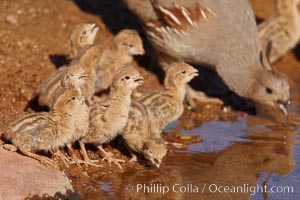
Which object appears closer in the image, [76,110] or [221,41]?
[76,110]

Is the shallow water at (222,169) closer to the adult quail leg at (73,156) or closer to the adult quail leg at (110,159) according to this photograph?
the adult quail leg at (110,159)

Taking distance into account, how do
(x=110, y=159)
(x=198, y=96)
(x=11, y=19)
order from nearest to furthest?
(x=110, y=159), (x=198, y=96), (x=11, y=19)

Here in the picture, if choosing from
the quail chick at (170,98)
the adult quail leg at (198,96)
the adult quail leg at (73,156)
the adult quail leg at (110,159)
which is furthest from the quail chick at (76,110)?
the adult quail leg at (198,96)

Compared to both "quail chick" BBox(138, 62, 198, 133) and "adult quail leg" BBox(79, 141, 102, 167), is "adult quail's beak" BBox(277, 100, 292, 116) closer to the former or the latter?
"quail chick" BBox(138, 62, 198, 133)

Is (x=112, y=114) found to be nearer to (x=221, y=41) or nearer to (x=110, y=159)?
(x=110, y=159)

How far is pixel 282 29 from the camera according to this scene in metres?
13.4

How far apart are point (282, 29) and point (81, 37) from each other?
3.94m

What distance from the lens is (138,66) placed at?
40.9ft

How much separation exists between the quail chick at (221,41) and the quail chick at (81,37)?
3.18 feet

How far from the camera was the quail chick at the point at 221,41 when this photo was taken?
36.6ft

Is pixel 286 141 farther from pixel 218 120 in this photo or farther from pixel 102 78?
pixel 102 78

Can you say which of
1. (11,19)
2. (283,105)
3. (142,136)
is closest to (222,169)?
(142,136)

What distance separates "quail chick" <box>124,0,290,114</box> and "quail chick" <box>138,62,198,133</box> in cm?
109

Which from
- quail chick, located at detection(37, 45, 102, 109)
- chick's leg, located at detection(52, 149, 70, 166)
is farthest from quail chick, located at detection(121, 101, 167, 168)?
quail chick, located at detection(37, 45, 102, 109)
